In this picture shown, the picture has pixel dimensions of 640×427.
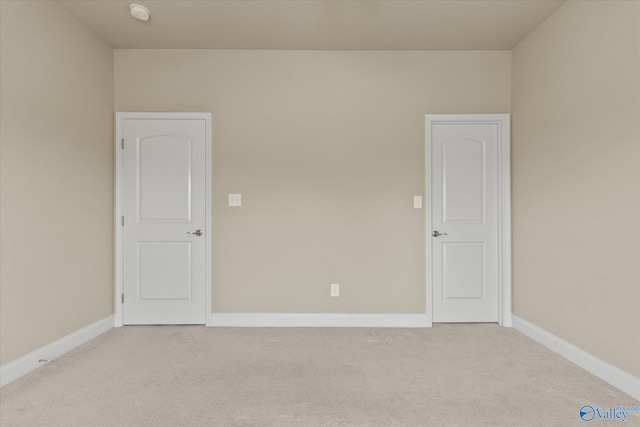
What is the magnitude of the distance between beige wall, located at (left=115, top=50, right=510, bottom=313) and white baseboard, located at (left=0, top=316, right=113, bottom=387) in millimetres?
1106

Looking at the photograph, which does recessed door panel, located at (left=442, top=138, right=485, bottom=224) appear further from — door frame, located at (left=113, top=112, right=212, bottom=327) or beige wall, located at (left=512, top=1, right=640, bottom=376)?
door frame, located at (left=113, top=112, right=212, bottom=327)

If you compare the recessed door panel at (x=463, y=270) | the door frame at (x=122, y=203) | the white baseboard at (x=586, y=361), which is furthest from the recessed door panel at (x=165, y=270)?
the white baseboard at (x=586, y=361)

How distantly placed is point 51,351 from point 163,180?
1677 millimetres

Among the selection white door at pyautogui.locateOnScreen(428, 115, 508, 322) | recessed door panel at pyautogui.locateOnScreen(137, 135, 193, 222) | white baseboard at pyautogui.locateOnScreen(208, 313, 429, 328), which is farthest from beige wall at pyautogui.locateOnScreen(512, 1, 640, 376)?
recessed door panel at pyautogui.locateOnScreen(137, 135, 193, 222)

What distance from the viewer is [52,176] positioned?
2.61 m

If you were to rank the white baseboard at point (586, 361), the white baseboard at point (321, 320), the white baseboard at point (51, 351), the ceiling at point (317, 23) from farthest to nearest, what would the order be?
1. the white baseboard at point (321, 320)
2. the ceiling at point (317, 23)
3. the white baseboard at point (51, 351)
4. the white baseboard at point (586, 361)

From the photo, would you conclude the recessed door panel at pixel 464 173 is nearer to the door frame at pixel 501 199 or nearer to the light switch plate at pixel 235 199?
the door frame at pixel 501 199

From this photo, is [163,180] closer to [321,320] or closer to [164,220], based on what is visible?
[164,220]

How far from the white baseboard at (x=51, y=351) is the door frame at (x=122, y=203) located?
225 millimetres

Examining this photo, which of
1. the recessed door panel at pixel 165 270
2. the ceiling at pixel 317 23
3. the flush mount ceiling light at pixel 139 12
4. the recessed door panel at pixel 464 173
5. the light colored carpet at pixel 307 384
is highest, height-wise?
the ceiling at pixel 317 23

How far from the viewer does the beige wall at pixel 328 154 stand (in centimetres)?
340

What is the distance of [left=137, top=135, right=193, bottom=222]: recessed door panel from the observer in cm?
338

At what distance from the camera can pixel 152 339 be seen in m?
3.02

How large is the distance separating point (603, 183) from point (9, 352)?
4190 mm
